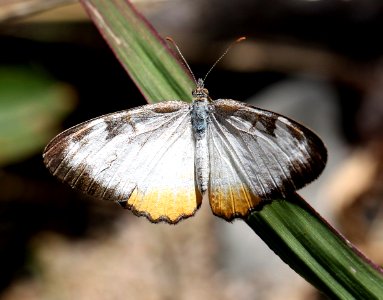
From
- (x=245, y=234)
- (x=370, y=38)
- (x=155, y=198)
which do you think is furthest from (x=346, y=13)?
(x=155, y=198)

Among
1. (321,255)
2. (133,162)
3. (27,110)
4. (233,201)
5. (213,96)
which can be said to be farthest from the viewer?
(213,96)

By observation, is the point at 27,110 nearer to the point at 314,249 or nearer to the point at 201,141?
the point at 201,141

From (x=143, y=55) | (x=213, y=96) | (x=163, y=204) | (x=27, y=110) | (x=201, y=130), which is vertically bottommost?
(x=27, y=110)

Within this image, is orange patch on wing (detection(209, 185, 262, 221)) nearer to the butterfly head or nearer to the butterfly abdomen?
the butterfly abdomen

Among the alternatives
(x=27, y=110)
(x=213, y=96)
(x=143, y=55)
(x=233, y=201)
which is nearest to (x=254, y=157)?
(x=233, y=201)

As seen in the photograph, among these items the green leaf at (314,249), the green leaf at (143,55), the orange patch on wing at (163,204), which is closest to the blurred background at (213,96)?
the green leaf at (143,55)

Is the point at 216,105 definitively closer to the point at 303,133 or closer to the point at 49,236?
the point at 303,133

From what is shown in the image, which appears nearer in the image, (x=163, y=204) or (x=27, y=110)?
(x=163, y=204)
